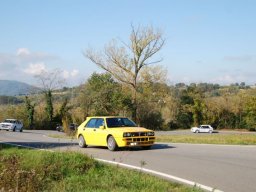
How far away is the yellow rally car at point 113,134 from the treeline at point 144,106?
2756cm

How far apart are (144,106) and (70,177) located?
57972mm

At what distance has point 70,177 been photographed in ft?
32.7

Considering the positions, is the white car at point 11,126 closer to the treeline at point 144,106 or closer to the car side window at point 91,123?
the treeline at point 144,106

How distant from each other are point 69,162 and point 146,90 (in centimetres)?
4954

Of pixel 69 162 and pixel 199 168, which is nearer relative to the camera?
pixel 69 162

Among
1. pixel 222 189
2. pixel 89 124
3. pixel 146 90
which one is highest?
pixel 146 90

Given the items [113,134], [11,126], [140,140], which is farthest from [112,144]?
[11,126]

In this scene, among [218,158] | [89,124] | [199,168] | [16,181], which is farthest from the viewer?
[89,124]

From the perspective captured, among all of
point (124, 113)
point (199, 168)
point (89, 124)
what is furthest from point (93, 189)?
point (124, 113)

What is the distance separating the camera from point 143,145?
18.1 m

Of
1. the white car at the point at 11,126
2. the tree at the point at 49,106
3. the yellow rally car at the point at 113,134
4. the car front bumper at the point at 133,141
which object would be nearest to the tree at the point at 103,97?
the tree at the point at 49,106

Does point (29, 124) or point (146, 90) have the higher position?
point (146, 90)

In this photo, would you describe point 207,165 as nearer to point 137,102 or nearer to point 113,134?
point 113,134

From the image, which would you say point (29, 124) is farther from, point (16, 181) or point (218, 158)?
point (16, 181)
